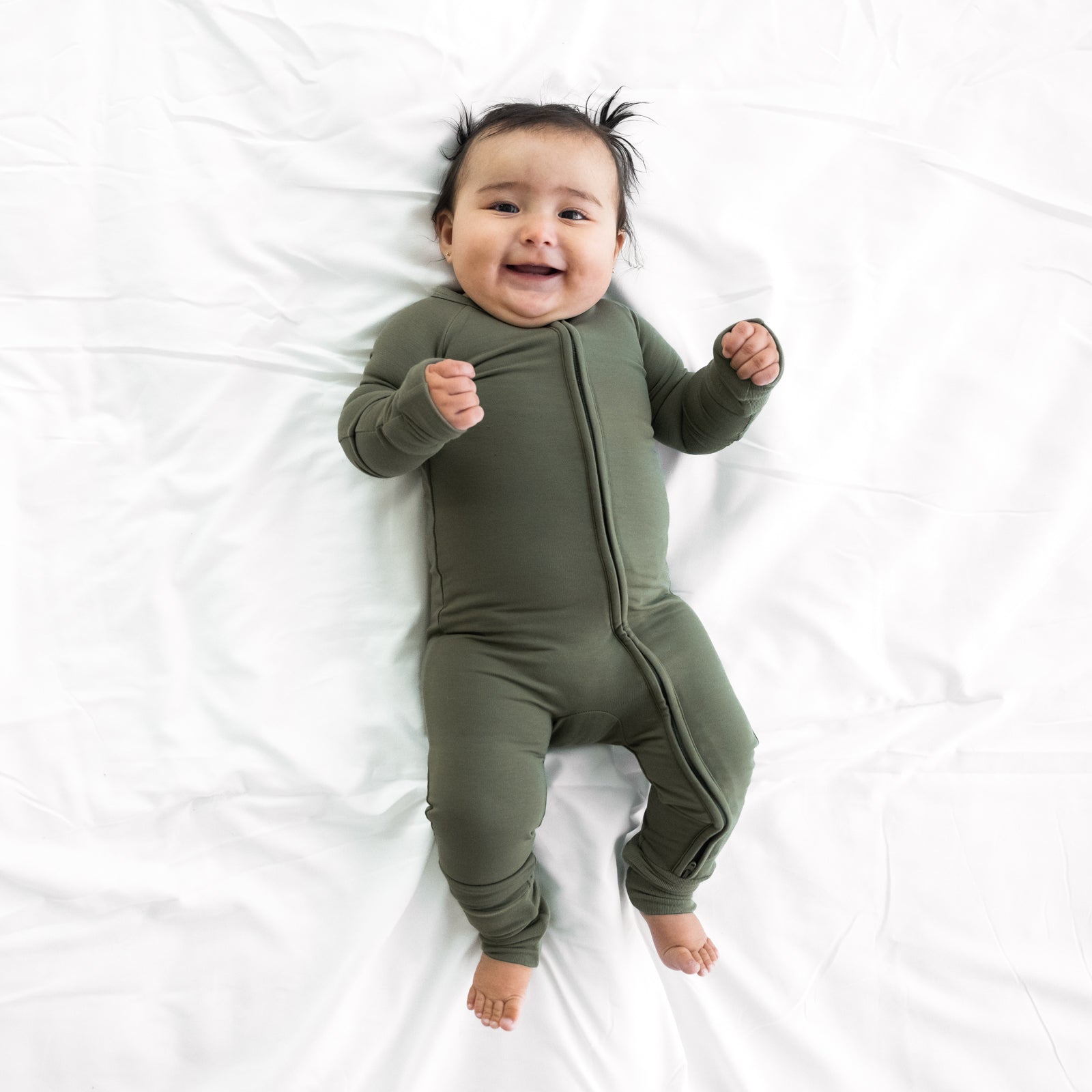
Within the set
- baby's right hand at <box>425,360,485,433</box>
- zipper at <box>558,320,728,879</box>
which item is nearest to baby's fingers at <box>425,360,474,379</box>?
baby's right hand at <box>425,360,485,433</box>

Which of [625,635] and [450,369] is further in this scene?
[625,635]

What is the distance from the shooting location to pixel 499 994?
105cm

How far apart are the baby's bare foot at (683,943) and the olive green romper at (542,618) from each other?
0.7 inches

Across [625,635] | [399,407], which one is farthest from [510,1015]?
[399,407]

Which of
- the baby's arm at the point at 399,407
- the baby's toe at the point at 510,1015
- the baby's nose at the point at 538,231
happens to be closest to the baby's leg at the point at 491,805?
the baby's toe at the point at 510,1015

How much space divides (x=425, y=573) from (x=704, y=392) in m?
0.42

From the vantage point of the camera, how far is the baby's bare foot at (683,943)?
1095 mm

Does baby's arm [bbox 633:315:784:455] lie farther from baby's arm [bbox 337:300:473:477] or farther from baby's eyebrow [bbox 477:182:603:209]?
baby's arm [bbox 337:300:473:477]

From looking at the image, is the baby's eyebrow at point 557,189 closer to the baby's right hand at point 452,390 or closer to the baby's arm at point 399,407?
the baby's arm at point 399,407

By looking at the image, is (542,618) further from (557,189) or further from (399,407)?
(557,189)

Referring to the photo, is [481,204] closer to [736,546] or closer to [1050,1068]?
[736,546]

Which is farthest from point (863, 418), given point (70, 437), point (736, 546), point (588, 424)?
point (70, 437)

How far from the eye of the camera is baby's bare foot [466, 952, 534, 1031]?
3.44ft

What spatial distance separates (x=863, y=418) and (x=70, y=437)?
103 centimetres
